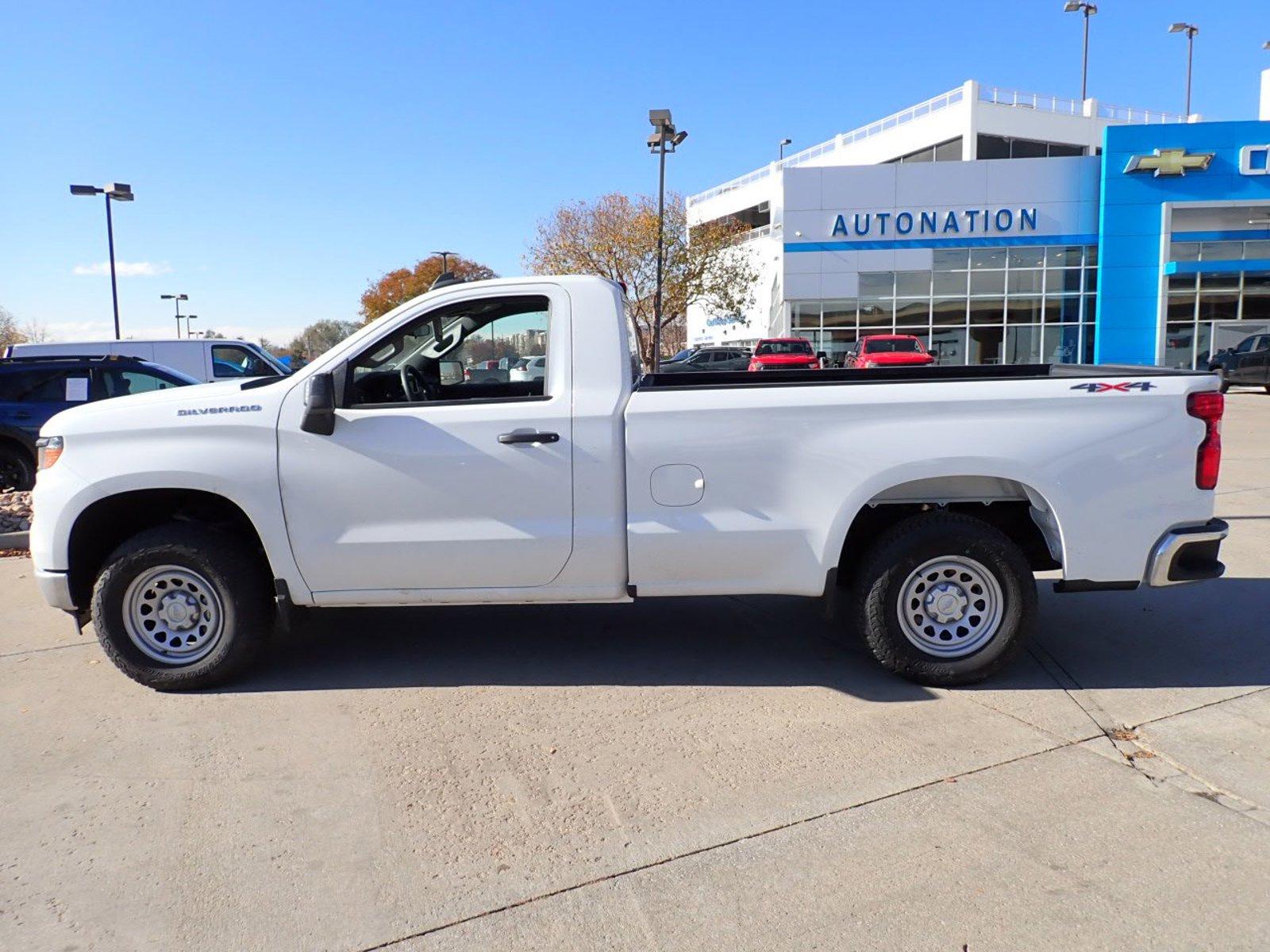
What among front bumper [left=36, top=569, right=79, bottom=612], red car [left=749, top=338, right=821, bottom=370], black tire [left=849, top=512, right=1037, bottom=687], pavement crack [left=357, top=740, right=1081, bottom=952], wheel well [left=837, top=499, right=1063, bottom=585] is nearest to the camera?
pavement crack [left=357, top=740, right=1081, bottom=952]

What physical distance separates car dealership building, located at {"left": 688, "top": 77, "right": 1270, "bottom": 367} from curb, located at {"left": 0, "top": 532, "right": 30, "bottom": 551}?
109ft

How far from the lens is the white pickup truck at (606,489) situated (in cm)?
459

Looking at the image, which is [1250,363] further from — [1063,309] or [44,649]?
[44,649]

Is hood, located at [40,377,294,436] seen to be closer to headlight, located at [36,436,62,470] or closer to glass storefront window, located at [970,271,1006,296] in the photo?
headlight, located at [36,436,62,470]

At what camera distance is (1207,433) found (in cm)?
459

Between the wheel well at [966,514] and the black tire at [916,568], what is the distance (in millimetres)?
180

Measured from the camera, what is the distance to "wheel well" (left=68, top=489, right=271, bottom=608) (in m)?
4.89

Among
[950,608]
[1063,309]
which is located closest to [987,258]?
[1063,309]

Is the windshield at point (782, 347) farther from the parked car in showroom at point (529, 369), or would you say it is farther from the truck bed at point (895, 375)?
the parked car in showroom at point (529, 369)

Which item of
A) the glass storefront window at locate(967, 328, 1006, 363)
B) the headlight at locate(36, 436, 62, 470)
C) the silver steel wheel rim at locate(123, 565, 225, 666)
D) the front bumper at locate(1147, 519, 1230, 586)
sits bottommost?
the silver steel wheel rim at locate(123, 565, 225, 666)

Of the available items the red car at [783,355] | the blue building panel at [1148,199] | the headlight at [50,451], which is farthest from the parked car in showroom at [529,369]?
the blue building panel at [1148,199]

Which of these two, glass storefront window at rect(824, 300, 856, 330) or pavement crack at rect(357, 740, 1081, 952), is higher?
glass storefront window at rect(824, 300, 856, 330)

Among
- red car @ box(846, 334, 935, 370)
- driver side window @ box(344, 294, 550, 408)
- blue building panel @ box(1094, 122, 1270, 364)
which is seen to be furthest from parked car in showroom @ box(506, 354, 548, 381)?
blue building panel @ box(1094, 122, 1270, 364)

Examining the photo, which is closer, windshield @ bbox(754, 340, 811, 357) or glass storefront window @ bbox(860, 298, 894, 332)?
windshield @ bbox(754, 340, 811, 357)
